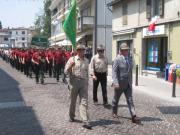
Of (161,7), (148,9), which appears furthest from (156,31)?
(148,9)

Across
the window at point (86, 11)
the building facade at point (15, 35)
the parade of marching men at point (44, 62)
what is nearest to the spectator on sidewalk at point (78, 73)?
the parade of marching men at point (44, 62)

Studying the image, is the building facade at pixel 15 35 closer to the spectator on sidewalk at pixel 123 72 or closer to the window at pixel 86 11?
the window at pixel 86 11

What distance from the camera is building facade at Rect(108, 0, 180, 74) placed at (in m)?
23.0

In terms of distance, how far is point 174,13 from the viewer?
22781 mm

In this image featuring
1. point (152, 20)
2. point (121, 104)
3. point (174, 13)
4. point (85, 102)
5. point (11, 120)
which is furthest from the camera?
point (152, 20)

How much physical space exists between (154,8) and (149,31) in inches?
54.5

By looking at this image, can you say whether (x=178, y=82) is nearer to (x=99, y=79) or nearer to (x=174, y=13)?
(x=174, y=13)

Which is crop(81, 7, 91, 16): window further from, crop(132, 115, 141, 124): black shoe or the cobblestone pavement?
crop(132, 115, 141, 124): black shoe

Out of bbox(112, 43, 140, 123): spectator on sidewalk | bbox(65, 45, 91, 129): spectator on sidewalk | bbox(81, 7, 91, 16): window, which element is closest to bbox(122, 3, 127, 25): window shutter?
bbox(81, 7, 91, 16): window

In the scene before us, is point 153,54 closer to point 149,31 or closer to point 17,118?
point 149,31

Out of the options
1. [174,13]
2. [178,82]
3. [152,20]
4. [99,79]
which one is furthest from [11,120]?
[152,20]

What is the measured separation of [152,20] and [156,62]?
2499 millimetres

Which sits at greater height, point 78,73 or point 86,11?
point 86,11

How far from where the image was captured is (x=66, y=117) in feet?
35.1
